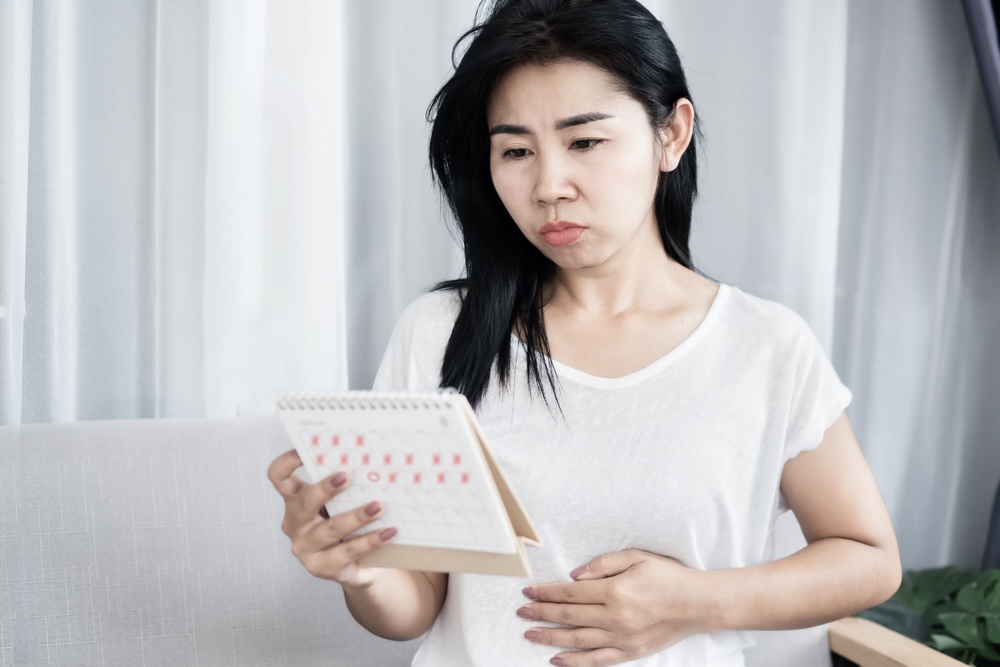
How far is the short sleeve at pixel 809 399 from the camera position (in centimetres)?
108

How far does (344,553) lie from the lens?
34.3 inches

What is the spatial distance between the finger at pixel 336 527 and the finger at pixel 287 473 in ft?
0.15

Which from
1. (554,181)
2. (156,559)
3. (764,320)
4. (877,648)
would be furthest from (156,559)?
(877,648)

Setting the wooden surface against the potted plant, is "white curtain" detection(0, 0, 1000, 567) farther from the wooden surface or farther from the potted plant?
the wooden surface

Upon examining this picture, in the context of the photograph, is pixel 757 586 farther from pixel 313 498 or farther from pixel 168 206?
pixel 168 206

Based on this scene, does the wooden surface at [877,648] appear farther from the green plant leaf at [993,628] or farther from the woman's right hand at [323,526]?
the woman's right hand at [323,526]

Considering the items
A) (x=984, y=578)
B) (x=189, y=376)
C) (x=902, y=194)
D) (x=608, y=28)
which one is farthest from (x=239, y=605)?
(x=902, y=194)

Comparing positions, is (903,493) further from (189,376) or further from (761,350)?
(189,376)

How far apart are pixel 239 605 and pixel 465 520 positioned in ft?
1.91

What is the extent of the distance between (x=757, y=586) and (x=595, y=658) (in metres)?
0.20

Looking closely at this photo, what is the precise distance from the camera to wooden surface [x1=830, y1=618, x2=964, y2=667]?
3.89ft

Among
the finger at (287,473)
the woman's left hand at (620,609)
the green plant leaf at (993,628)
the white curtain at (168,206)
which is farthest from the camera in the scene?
the green plant leaf at (993,628)

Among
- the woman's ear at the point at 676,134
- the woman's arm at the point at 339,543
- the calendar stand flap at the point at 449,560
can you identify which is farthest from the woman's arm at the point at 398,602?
the woman's ear at the point at 676,134

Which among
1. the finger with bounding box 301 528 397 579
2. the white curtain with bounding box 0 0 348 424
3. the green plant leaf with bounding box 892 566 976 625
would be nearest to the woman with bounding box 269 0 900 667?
the finger with bounding box 301 528 397 579
